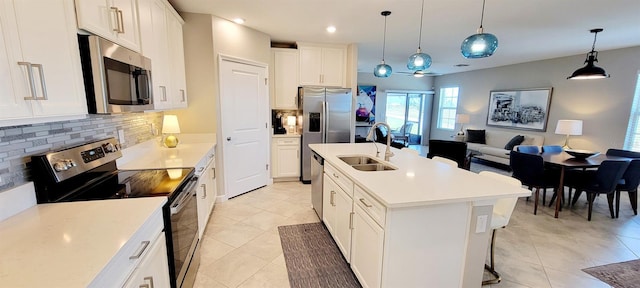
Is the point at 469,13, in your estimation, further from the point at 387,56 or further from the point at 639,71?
the point at 639,71

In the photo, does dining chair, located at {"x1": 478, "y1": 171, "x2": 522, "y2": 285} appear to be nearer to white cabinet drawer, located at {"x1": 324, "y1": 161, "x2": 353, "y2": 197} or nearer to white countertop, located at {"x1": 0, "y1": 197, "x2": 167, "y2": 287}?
white cabinet drawer, located at {"x1": 324, "y1": 161, "x2": 353, "y2": 197}

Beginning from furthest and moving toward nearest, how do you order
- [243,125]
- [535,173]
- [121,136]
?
[243,125] < [535,173] < [121,136]

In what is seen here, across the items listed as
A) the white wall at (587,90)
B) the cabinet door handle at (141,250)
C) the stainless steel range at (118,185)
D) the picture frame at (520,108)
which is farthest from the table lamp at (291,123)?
the picture frame at (520,108)

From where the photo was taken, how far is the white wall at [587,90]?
176 inches

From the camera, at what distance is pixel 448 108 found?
28.1 feet

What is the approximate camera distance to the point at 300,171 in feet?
15.6

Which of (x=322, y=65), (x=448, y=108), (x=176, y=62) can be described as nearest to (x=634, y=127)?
(x=448, y=108)

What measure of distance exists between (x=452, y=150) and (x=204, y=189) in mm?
4139

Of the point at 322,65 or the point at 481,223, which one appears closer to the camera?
the point at 481,223

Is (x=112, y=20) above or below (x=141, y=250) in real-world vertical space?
above

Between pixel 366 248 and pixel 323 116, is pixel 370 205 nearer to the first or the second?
pixel 366 248

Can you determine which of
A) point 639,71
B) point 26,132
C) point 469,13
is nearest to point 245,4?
point 26,132

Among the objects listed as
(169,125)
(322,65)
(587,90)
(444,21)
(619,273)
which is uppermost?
(444,21)

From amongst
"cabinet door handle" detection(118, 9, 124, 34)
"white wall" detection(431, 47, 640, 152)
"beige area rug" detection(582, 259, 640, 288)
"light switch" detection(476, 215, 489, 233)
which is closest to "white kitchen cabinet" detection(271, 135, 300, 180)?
"cabinet door handle" detection(118, 9, 124, 34)
